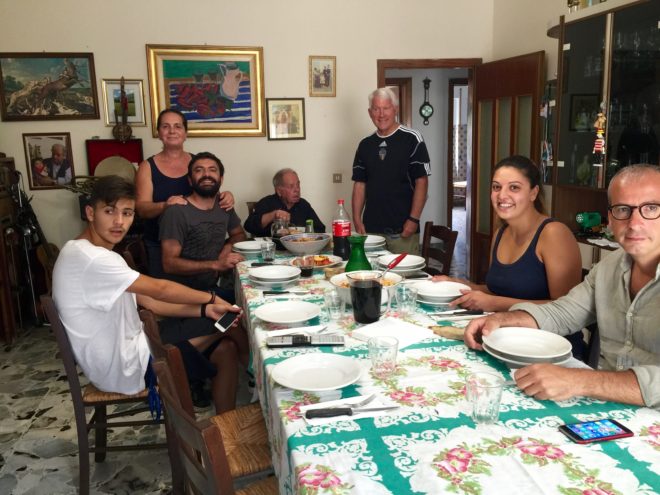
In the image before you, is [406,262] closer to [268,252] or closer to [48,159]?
[268,252]

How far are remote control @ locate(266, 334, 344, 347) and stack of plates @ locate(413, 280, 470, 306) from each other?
1.57ft

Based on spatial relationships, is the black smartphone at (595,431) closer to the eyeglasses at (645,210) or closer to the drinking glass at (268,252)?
the eyeglasses at (645,210)

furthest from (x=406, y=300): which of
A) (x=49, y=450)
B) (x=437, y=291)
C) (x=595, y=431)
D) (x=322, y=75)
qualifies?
(x=322, y=75)

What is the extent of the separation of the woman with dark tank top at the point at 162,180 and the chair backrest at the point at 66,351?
123 centimetres

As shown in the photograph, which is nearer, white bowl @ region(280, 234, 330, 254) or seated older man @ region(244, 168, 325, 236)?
white bowl @ region(280, 234, 330, 254)

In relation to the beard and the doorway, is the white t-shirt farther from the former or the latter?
the doorway

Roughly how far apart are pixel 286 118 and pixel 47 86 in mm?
1883

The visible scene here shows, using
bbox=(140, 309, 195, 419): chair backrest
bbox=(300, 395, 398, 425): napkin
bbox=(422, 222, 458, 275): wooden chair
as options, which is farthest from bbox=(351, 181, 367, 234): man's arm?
bbox=(300, 395, 398, 425): napkin

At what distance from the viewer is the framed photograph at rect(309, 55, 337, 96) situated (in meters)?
4.64

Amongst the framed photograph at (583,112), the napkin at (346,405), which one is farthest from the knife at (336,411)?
the framed photograph at (583,112)

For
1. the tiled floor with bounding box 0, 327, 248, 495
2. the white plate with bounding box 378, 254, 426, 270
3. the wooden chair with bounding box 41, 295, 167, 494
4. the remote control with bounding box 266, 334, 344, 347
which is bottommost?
the tiled floor with bounding box 0, 327, 248, 495

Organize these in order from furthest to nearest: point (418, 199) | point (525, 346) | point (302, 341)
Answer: point (418, 199) < point (302, 341) < point (525, 346)

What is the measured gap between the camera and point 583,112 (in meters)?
3.30

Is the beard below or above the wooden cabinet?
below
